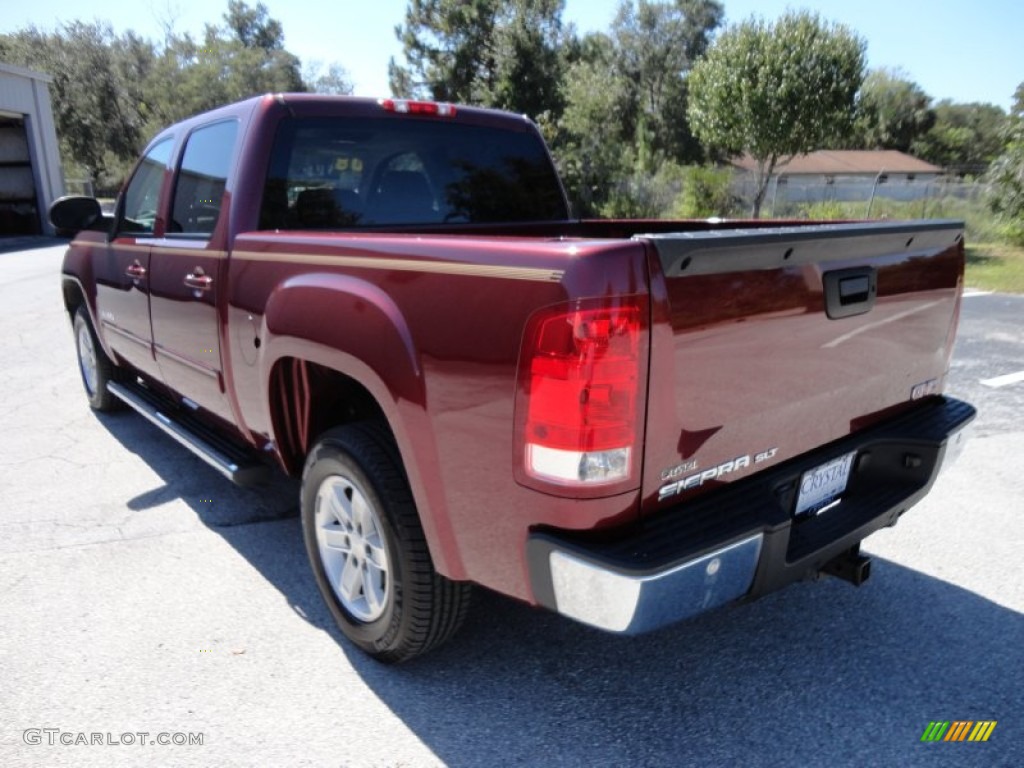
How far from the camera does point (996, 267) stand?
A: 15.1 m

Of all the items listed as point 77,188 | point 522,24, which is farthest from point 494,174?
point 77,188

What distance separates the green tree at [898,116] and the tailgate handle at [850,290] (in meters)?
65.8

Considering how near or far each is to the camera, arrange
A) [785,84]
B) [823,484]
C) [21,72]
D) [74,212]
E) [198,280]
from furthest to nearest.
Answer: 1. [21,72]
2. [785,84]
3. [74,212]
4. [198,280]
5. [823,484]

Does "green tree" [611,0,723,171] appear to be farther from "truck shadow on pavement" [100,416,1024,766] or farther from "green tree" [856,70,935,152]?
"truck shadow on pavement" [100,416,1024,766]

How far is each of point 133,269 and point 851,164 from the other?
188ft

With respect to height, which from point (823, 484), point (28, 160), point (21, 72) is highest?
point (21, 72)

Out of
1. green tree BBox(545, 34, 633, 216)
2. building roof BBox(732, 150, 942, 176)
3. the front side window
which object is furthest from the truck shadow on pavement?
building roof BBox(732, 150, 942, 176)

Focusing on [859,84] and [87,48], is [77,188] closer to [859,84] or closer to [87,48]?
[87,48]

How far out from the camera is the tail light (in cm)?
176

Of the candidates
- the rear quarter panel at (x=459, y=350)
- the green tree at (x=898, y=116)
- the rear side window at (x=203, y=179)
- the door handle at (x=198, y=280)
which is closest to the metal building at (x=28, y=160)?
the rear side window at (x=203, y=179)

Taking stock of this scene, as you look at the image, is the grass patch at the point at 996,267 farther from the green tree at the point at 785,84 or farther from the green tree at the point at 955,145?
the green tree at the point at 955,145

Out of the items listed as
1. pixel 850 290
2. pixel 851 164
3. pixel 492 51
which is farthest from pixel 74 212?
pixel 851 164

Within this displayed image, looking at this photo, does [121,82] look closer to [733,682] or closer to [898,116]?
[733,682]

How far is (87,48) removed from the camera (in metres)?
38.7
